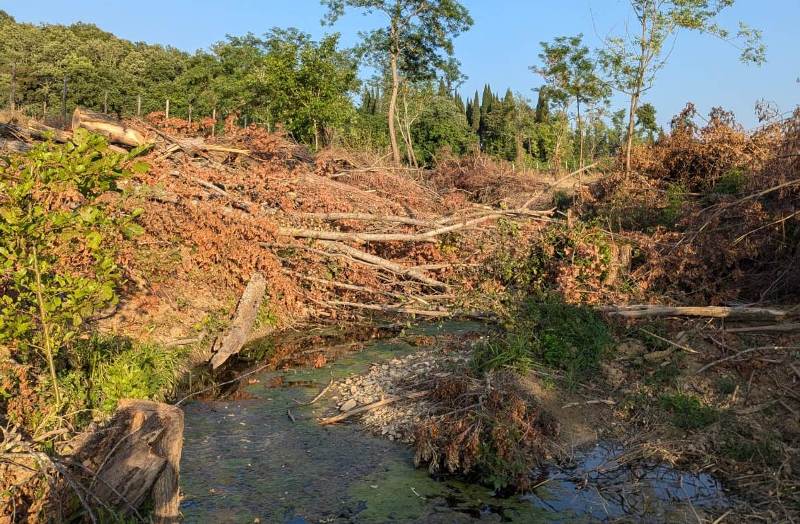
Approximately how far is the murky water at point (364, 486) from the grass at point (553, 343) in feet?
3.63

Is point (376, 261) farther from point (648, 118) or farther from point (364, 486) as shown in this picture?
point (648, 118)

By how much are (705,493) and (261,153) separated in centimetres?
835

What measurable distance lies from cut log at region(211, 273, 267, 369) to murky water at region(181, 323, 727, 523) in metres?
1.64

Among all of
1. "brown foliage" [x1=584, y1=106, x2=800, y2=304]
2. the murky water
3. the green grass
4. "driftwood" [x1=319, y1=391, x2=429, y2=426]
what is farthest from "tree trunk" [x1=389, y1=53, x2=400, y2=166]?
the murky water

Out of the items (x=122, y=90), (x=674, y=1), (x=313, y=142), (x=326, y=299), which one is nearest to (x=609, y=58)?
(x=674, y=1)

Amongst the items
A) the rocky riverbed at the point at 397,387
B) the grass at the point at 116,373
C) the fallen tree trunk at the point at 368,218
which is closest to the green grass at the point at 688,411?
the rocky riverbed at the point at 397,387

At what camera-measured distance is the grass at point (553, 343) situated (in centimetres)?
595

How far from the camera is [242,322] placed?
25.0 ft

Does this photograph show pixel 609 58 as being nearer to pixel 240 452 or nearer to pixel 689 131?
pixel 689 131

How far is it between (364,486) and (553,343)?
103 inches

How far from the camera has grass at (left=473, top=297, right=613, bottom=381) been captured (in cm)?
595

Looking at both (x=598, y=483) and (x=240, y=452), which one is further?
(x=240, y=452)

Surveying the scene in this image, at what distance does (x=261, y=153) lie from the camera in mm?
10539

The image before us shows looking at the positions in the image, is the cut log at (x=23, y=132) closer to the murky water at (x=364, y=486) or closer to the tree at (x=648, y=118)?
the murky water at (x=364, y=486)
